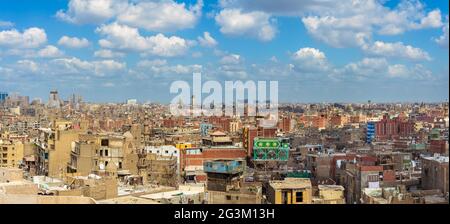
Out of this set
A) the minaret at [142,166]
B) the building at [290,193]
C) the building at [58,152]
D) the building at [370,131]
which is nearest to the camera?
the building at [290,193]

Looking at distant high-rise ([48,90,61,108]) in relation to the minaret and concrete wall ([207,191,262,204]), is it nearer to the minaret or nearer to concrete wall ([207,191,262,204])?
the minaret

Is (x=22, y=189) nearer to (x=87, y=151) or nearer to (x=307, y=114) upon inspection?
(x=87, y=151)

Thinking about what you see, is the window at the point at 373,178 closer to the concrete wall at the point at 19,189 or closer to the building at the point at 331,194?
the building at the point at 331,194

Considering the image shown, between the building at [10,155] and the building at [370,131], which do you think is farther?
the building at [370,131]

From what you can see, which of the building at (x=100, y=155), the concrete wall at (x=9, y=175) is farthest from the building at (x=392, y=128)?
the concrete wall at (x=9, y=175)

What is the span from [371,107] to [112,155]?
14.4m

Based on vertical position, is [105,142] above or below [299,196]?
above

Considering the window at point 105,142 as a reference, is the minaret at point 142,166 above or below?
below

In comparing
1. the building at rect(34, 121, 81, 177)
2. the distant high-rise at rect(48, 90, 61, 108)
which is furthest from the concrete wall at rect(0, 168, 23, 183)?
the distant high-rise at rect(48, 90, 61, 108)

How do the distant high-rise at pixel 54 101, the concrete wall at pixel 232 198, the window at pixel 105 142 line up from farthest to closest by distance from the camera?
the distant high-rise at pixel 54 101, the window at pixel 105 142, the concrete wall at pixel 232 198

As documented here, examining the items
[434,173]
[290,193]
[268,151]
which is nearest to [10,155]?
[268,151]

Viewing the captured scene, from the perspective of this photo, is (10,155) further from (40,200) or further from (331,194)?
(40,200)

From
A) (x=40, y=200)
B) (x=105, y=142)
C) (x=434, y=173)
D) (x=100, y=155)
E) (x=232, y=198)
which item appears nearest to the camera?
(x=40, y=200)
